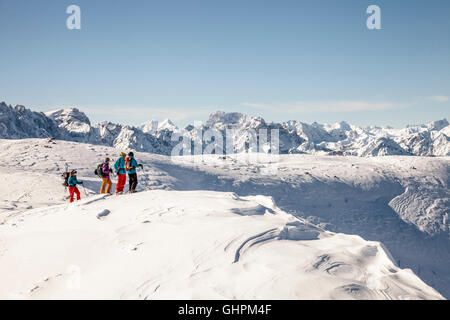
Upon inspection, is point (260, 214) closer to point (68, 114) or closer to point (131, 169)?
point (131, 169)

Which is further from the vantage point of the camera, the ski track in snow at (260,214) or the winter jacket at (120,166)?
the winter jacket at (120,166)

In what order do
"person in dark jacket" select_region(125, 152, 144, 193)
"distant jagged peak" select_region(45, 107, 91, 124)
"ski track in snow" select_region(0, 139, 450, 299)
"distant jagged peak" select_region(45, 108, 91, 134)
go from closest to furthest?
1. "ski track in snow" select_region(0, 139, 450, 299)
2. "person in dark jacket" select_region(125, 152, 144, 193)
3. "distant jagged peak" select_region(45, 108, 91, 134)
4. "distant jagged peak" select_region(45, 107, 91, 124)

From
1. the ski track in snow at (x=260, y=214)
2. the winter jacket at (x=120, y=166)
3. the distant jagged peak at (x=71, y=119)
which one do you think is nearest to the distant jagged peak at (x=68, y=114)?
the distant jagged peak at (x=71, y=119)

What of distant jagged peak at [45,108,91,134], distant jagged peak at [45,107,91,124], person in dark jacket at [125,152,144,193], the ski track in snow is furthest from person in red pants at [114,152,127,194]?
distant jagged peak at [45,107,91,124]

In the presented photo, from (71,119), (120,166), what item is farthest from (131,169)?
(71,119)

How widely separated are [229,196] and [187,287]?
6595 mm

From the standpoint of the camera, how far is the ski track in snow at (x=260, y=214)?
5.55 m

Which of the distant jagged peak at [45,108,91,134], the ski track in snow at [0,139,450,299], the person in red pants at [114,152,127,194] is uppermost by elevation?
the distant jagged peak at [45,108,91,134]

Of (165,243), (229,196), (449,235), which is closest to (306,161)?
(449,235)

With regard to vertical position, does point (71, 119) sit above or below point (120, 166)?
above

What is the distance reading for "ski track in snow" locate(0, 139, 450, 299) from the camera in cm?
555

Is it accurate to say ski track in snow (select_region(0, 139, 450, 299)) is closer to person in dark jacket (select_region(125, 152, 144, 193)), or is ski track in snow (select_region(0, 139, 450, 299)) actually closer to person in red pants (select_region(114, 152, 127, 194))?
person in red pants (select_region(114, 152, 127, 194))

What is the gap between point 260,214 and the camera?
33.2 ft

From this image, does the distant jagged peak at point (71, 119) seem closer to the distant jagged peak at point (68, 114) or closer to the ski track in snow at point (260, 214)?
the distant jagged peak at point (68, 114)
